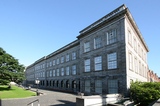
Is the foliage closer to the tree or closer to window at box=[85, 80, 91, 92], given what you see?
window at box=[85, 80, 91, 92]

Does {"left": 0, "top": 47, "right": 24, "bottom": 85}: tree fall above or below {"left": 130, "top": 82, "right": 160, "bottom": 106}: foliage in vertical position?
above

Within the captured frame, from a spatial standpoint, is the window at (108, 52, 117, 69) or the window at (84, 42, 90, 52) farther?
the window at (84, 42, 90, 52)

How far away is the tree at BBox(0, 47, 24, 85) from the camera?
1392 inches

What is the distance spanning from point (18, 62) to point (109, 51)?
2651cm

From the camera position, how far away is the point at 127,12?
869 inches

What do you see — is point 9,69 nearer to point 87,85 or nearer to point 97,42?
point 87,85

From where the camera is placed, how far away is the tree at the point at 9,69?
35.4 meters

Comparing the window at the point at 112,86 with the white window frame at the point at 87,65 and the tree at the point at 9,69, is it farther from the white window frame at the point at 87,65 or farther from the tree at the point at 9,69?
the tree at the point at 9,69

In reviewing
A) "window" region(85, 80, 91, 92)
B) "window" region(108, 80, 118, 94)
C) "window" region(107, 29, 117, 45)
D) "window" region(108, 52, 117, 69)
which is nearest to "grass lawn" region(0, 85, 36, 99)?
"window" region(85, 80, 91, 92)

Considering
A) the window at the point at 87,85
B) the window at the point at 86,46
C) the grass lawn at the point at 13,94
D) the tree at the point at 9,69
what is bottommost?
the grass lawn at the point at 13,94

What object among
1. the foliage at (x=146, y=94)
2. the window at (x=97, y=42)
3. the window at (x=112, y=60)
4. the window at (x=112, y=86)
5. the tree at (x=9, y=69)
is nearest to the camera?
the foliage at (x=146, y=94)

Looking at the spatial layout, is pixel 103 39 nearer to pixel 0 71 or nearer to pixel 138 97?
pixel 138 97

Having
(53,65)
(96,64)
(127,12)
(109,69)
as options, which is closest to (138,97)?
(109,69)

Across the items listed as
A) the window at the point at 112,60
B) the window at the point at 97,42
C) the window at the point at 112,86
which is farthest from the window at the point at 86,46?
the window at the point at 112,86
